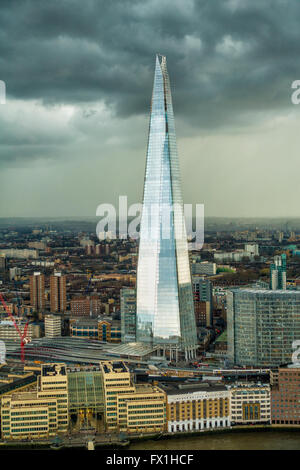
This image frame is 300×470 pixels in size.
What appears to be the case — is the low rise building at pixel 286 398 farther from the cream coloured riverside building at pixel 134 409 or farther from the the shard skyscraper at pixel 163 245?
the the shard skyscraper at pixel 163 245

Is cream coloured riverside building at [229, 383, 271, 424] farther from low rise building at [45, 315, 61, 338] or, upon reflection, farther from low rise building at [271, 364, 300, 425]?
low rise building at [45, 315, 61, 338]

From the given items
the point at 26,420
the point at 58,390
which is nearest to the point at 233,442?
the point at 58,390

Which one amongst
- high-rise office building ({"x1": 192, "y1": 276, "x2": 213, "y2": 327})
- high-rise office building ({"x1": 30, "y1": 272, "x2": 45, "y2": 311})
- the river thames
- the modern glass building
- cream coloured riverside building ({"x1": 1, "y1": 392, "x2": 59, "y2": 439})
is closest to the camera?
the river thames

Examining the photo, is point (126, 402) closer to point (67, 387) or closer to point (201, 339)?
point (67, 387)

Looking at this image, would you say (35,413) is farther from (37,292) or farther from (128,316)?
(37,292)

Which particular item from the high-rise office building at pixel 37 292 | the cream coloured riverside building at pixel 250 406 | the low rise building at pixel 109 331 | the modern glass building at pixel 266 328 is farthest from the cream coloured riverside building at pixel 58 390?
the high-rise office building at pixel 37 292

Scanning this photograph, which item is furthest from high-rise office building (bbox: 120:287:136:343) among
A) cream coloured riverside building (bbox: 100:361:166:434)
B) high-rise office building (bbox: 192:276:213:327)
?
cream coloured riverside building (bbox: 100:361:166:434)
